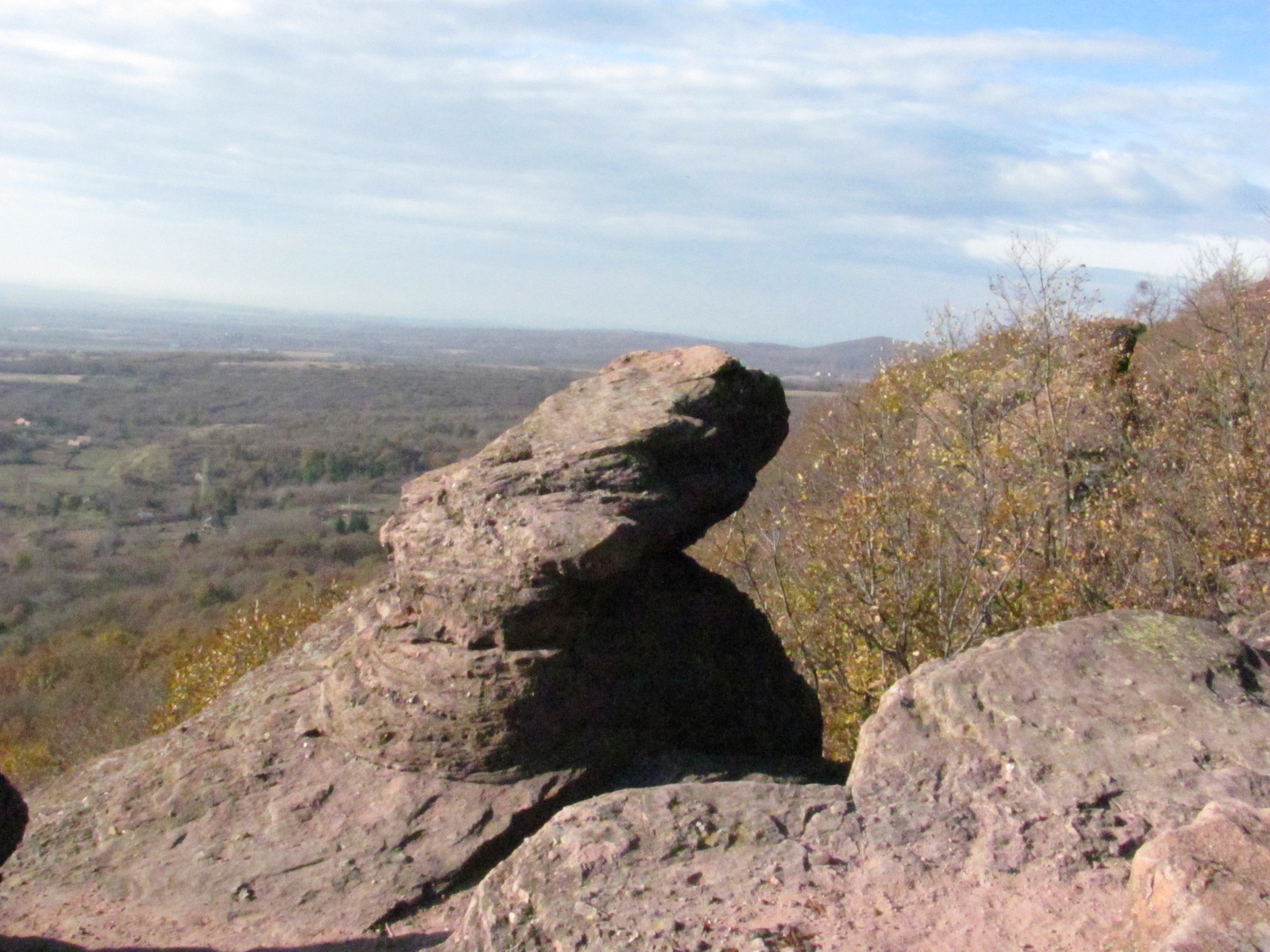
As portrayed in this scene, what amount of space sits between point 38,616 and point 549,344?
7774 cm

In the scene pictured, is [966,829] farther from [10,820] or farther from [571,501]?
[10,820]

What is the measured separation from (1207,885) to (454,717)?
4.53 meters

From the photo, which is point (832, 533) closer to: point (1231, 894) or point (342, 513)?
point (1231, 894)

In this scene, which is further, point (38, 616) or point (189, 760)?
point (38, 616)

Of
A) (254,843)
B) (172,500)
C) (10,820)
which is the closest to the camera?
(10,820)

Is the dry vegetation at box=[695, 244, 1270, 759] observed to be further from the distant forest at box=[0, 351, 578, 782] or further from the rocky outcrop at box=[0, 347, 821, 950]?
the distant forest at box=[0, 351, 578, 782]

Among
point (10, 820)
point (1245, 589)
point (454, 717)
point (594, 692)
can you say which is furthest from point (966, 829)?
point (1245, 589)

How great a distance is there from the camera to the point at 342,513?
5019cm

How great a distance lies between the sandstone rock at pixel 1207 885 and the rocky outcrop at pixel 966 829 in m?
0.01

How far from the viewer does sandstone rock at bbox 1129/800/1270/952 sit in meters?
3.39

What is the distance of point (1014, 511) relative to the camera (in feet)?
31.9

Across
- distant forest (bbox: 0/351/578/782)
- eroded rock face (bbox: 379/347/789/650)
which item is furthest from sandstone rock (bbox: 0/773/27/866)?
distant forest (bbox: 0/351/578/782)

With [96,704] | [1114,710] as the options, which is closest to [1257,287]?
[1114,710]

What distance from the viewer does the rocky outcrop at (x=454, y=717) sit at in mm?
6500
